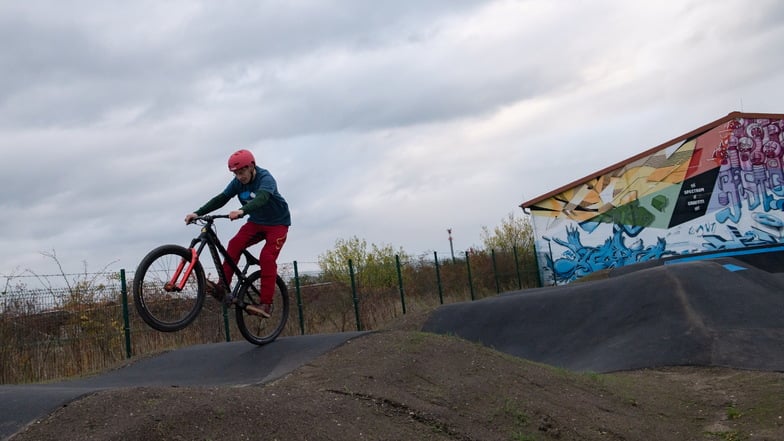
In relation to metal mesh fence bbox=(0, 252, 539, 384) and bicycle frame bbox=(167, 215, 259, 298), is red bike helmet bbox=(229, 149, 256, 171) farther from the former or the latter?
metal mesh fence bbox=(0, 252, 539, 384)

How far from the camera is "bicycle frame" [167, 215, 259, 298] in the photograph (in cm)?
652

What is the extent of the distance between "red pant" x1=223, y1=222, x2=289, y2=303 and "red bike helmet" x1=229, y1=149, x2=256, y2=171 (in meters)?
0.66

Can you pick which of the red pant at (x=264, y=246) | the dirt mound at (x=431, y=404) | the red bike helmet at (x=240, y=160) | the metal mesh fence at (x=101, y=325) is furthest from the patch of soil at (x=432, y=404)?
the metal mesh fence at (x=101, y=325)

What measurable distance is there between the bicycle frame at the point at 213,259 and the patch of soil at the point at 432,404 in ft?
4.17

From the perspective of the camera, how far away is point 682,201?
2877 centimetres

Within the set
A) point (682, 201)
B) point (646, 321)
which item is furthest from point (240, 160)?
point (682, 201)

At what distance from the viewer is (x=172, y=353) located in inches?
353

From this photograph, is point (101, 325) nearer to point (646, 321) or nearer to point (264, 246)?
point (264, 246)

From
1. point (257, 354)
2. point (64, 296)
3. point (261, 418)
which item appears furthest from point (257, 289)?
point (64, 296)

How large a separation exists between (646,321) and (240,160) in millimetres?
7303

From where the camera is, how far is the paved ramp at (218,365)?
23.1 ft

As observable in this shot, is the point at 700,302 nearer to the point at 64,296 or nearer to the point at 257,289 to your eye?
the point at 257,289

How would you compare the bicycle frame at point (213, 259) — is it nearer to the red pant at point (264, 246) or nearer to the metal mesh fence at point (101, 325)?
the red pant at point (264, 246)

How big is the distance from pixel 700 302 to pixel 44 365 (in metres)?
9.90
